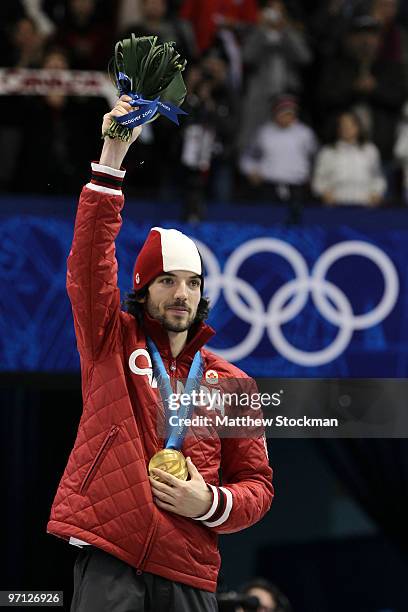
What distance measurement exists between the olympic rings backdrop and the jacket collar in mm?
3317

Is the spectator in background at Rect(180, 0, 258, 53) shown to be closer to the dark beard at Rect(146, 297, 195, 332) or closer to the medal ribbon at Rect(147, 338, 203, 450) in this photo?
the dark beard at Rect(146, 297, 195, 332)

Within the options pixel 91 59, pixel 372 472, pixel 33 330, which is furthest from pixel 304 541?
pixel 91 59

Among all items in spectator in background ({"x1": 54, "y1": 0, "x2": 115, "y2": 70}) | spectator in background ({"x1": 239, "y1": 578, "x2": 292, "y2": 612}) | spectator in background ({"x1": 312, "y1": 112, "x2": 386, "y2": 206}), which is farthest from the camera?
spectator in background ({"x1": 54, "y1": 0, "x2": 115, "y2": 70})

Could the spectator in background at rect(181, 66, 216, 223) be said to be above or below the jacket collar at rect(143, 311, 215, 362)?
above

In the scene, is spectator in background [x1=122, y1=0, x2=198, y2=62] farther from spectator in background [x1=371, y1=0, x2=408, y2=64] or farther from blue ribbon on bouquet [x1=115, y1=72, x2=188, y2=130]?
blue ribbon on bouquet [x1=115, y1=72, x2=188, y2=130]

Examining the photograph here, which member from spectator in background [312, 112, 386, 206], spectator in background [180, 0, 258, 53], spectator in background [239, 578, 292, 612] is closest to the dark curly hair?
spectator in background [239, 578, 292, 612]

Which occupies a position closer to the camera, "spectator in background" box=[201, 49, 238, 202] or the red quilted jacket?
the red quilted jacket

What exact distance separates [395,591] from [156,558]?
5.22 m

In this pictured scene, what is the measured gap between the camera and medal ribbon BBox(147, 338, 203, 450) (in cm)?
371

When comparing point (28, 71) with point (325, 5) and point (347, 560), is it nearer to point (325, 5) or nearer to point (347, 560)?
point (325, 5)

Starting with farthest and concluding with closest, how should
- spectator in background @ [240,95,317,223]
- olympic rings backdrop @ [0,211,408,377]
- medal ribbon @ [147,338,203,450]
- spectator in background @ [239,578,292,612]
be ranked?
1. spectator in background @ [240,95,317,223]
2. olympic rings backdrop @ [0,211,408,377]
3. spectator in background @ [239,578,292,612]
4. medal ribbon @ [147,338,203,450]

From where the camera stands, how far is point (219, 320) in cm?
724

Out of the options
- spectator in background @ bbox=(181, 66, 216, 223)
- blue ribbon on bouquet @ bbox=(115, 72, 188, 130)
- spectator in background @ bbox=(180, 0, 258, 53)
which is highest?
spectator in background @ bbox=(180, 0, 258, 53)

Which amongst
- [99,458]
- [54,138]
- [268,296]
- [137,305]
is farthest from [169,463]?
[54,138]
